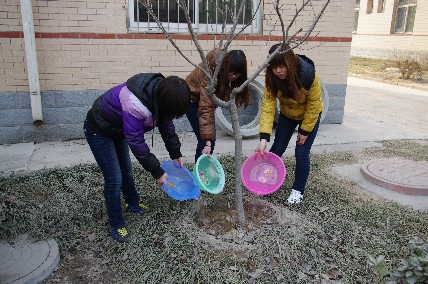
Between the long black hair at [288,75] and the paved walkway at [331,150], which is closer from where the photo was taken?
the paved walkway at [331,150]

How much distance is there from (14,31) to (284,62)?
3.94 m

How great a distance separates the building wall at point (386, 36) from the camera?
1939cm

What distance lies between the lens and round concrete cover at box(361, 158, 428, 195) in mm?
4180

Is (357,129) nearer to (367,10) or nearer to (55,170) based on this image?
(55,170)

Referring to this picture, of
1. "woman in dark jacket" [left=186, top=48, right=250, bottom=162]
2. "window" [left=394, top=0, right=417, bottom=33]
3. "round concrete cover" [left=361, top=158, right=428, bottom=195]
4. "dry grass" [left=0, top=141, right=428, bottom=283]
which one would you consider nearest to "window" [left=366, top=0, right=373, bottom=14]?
"window" [left=394, top=0, right=417, bottom=33]

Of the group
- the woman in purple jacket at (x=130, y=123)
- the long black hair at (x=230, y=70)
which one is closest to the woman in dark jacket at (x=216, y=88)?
the long black hair at (x=230, y=70)

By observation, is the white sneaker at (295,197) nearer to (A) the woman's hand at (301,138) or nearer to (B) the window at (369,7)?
(A) the woman's hand at (301,138)

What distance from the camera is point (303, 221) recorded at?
340cm

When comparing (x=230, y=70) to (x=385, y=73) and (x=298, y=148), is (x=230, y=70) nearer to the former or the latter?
(x=298, y=148)

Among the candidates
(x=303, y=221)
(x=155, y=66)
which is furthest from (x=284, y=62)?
(x=155, y=66)

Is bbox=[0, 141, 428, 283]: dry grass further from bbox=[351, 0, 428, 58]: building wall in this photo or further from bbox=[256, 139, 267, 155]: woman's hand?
bbox=[351, 0, 428, 58]: building wall

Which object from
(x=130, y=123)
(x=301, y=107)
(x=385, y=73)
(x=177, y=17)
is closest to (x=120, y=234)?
(x=130, y=123)

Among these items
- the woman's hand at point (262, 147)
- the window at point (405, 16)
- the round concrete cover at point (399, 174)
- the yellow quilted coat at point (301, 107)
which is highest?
the window at point (405, 16)

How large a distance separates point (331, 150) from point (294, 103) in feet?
7.57
